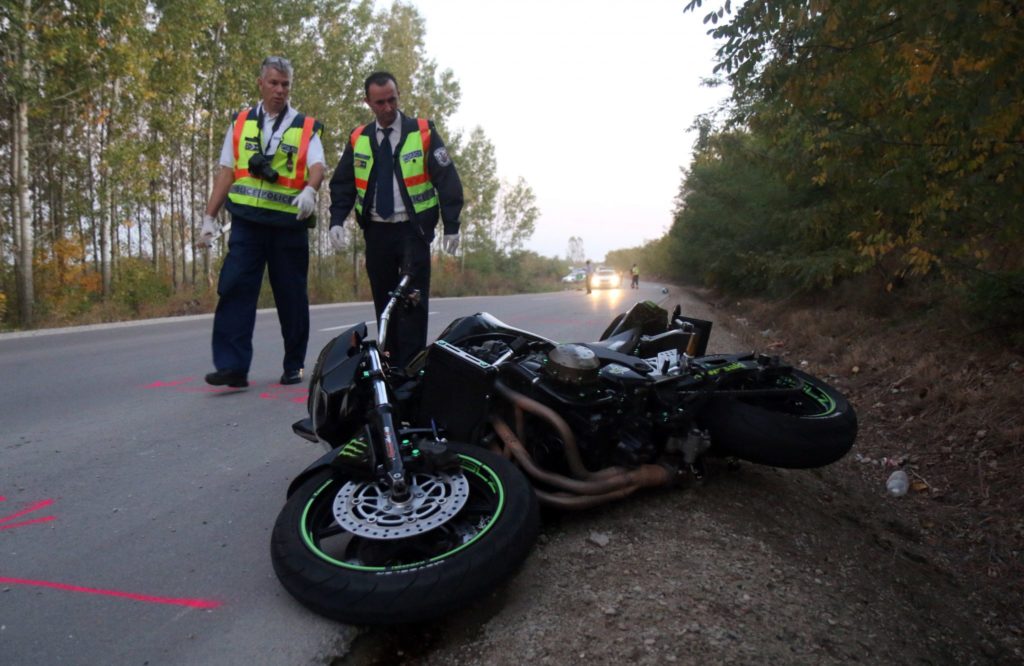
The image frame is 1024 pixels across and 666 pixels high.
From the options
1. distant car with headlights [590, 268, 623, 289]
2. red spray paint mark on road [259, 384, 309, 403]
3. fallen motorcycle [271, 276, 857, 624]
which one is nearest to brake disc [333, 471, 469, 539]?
fallen motorcycle [271, 276, 857, 624]

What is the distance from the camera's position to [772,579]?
239cm

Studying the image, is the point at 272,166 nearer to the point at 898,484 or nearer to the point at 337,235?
the point at 337,235

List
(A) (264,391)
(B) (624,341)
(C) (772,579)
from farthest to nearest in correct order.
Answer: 1. (A) (264,391)
2. (B) (624,341)
3. (C) (772,579)

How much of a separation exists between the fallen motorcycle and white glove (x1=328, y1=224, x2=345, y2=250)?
1.28 metres

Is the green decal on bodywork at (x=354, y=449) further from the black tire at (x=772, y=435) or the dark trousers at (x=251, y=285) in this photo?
the dark trousers at (x=251, y=285)

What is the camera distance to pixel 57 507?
3.08 metres

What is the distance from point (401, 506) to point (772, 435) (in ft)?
5.23

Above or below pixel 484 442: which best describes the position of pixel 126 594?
below

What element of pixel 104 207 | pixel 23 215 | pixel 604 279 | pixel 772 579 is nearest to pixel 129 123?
pixel 104 207

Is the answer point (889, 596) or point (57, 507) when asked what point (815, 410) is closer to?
point (889, 596)

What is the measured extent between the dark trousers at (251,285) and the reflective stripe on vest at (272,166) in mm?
200

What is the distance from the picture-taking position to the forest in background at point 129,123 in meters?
14.1

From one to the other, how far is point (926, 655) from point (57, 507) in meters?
3.32

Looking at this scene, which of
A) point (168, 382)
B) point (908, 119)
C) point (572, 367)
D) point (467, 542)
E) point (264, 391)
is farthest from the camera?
point (168, 382)
